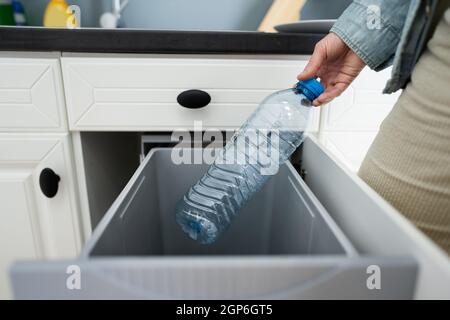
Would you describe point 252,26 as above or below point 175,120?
above

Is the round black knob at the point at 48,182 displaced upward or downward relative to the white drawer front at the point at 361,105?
downward

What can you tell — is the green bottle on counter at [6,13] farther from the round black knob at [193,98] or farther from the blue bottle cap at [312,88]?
the blue bottle cap at [312,88]

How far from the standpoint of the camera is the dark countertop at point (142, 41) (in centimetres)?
60

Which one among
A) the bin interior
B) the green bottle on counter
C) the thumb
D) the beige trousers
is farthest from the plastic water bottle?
the green bottle on counter

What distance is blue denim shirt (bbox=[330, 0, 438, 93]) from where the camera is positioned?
445 mm

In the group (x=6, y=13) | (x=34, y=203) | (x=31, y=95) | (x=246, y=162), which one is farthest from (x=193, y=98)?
(x=6, y=13)

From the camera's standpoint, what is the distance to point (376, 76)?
0.72 meters

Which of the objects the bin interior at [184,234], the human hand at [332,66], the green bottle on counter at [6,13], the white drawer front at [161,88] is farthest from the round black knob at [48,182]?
the green bottle on counter at [6,13]

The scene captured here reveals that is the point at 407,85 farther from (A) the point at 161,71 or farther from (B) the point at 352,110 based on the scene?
(A) the point at 161,71

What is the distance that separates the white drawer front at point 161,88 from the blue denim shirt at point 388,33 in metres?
0.16

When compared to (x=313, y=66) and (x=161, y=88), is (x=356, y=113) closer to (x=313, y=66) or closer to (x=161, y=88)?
(x=313, y=66)

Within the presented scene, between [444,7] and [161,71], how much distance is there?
1.58 ft
